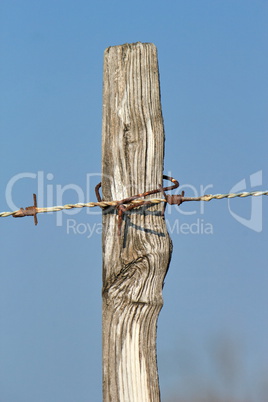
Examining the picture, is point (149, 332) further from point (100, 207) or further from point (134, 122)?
point (134, 122)

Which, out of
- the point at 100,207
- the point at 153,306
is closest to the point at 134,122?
the point at 100,207

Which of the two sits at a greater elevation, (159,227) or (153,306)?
(159,227)

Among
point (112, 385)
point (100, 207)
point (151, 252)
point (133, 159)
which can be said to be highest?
point (133, 159)

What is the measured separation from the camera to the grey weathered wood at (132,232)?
155 inches

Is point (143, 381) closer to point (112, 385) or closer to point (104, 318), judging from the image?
point (112, 385)

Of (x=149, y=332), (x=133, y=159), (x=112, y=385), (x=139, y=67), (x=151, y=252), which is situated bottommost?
(x=112, y=385)

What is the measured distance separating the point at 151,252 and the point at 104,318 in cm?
50

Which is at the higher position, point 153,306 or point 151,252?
point 151,252

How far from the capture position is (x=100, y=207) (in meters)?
4.06

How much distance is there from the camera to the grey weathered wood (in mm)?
3938

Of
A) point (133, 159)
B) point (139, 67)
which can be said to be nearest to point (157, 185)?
point (133, 159)

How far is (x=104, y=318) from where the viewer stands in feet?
13.2

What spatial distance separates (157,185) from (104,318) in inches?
34.4

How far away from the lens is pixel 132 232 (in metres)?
4.00
